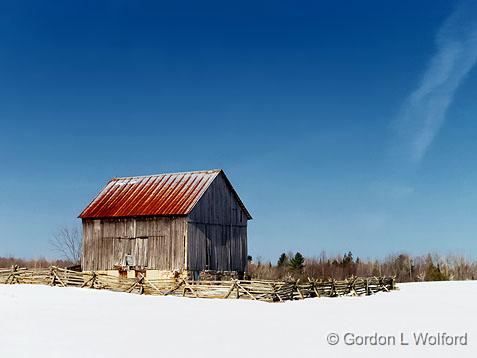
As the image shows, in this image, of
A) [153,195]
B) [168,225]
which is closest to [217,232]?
[168,225]

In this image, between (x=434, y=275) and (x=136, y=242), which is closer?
(x=136, y=242)

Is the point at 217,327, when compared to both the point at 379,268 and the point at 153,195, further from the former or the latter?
the point at 379,268

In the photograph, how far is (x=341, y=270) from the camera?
70.9m

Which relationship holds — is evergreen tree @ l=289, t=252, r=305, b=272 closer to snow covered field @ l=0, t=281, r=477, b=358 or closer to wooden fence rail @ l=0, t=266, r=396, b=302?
wooden fence rail @ l=0, t=266, r=396, b=302

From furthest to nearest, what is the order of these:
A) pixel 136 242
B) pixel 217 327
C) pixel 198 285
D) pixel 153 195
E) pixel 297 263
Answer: pixel 297 263, pixel 153 195, pixel 136 242, pixel 198 285, pixel 217 327

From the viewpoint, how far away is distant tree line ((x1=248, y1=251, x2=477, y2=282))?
67.6 metres

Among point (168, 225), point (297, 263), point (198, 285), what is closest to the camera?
point (198, 285)

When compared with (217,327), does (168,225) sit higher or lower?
higher

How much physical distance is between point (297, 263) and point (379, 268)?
13081 millimetres

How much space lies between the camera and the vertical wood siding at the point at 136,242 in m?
39.1

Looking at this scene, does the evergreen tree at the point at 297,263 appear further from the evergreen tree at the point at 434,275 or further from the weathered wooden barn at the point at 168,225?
the weathered wooden barn at the point at 168,225

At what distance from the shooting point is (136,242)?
4097cm

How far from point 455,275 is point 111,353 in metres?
67.5

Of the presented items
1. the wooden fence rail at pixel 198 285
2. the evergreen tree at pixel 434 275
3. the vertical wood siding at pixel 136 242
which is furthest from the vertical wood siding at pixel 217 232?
the evergreen tree at pixel 434 275
